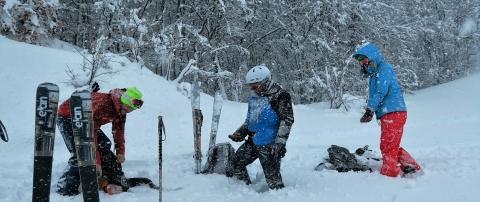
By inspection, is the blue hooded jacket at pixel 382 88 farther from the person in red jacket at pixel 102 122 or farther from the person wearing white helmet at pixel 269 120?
the person in red jacket at pixel 102 122

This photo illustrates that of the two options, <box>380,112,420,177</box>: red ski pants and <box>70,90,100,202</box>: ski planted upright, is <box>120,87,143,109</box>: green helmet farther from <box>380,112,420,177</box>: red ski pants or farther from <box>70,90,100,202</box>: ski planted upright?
<box>380,112,420,177</box>: red ski pants

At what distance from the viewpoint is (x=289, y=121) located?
212 inches

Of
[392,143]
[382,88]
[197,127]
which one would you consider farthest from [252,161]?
[382,88]

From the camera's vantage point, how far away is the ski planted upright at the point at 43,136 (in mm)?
3811

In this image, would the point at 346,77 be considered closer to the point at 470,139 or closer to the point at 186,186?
the point at 470,139

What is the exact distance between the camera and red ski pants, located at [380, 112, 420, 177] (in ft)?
18.5

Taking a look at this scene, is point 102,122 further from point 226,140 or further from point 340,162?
point 226,140

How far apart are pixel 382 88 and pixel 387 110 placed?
0.88ft

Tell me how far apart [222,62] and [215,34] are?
2.32m

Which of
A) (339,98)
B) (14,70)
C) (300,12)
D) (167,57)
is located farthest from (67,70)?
(300,12)

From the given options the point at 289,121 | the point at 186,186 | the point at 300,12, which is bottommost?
the point at 186,186

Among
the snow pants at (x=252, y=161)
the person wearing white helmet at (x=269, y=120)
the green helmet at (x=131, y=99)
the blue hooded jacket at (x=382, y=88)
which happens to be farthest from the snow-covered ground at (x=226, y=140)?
the green helmet at (x=131, y=99)

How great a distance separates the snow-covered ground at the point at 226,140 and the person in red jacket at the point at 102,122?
0.76ft

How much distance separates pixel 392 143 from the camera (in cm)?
567
